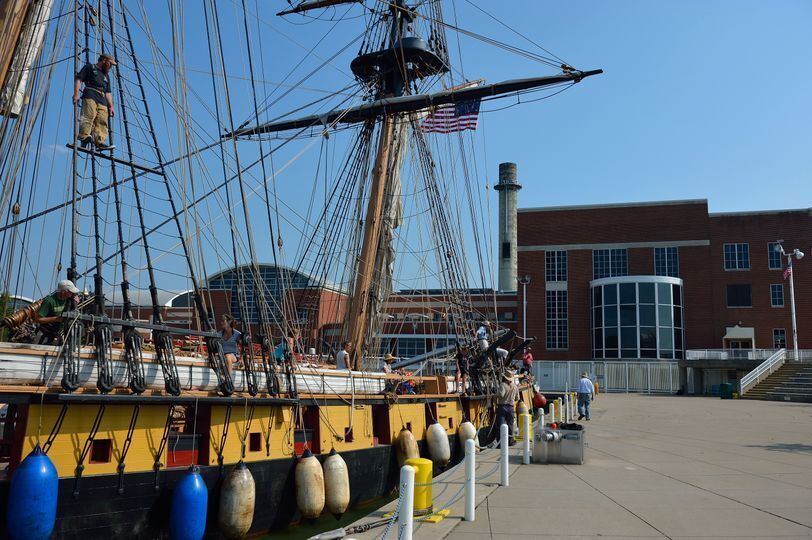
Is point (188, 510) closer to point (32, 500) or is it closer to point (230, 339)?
point (32, 500)

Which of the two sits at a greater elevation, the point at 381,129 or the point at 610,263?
the point at 610,263

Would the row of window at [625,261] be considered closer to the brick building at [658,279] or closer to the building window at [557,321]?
the brick building at [658,279]

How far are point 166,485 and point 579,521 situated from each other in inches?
184

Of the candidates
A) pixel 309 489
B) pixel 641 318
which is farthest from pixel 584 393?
pixel 641 318

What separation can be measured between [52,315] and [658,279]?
155 ft

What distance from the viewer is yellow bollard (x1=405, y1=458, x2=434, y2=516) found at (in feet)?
27.4

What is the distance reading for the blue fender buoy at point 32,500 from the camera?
6121mm

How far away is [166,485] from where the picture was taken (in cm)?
766

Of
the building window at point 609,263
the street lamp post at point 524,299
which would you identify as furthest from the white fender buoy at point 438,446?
the building window at point 609,263

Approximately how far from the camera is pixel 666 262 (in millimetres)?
52656

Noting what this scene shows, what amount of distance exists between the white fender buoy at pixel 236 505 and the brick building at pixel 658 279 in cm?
4448

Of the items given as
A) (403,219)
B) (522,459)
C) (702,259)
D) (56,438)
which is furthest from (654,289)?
(56,438)

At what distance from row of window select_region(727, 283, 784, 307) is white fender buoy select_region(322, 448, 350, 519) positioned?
48022 millimetres

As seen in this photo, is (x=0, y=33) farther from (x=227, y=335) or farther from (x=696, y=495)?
(x=696, y=495)
